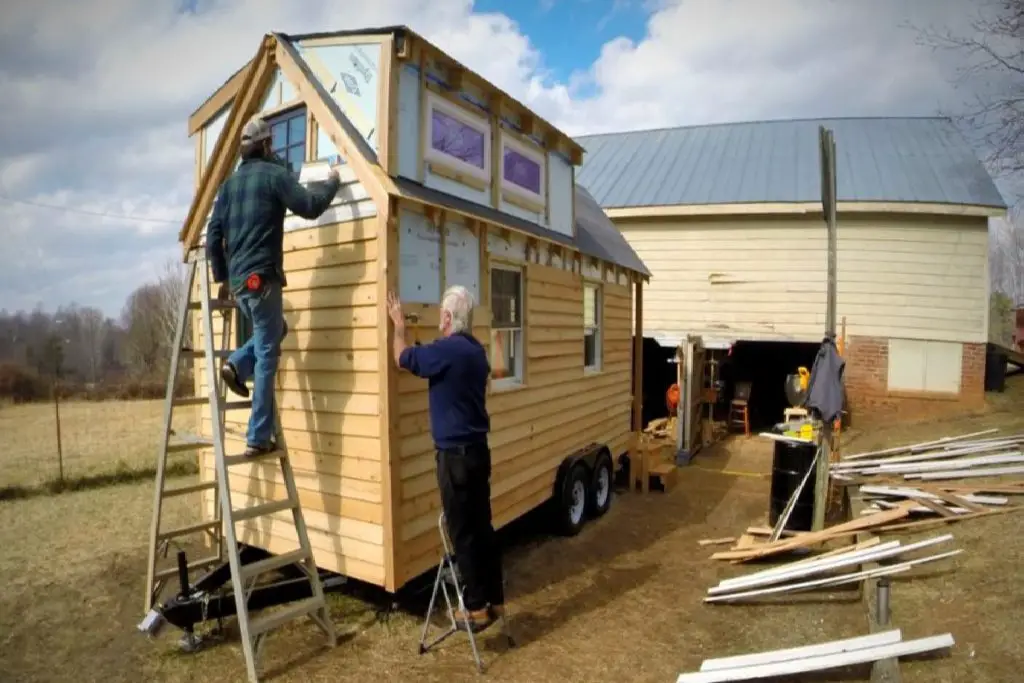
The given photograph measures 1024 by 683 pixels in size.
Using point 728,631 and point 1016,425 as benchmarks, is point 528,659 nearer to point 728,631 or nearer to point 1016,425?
point 728,631

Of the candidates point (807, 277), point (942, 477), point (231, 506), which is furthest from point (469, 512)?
point (807, 277)

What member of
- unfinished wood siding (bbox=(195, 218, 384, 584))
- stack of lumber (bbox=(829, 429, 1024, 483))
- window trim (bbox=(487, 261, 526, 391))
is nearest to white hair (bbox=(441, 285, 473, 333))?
unfinished wood siding (bbox=(195, 218, 384, 584))

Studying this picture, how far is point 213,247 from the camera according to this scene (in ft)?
15.7

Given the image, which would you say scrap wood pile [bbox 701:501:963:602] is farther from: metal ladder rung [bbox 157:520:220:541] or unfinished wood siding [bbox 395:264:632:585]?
→ metal ladder rung [bbox 157:520:220:541]

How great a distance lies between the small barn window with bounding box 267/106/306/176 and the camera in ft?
18.3

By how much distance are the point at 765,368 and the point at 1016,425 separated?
655 cm

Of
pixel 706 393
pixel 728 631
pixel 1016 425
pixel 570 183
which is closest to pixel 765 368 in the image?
pixel 706 393

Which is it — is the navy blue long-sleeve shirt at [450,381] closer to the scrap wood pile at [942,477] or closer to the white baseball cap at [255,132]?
the white baseball cap at [255,132]

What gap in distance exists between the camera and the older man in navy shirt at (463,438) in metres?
4.37

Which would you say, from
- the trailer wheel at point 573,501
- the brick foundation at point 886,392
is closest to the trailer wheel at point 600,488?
the trailer wheel at point 573,501

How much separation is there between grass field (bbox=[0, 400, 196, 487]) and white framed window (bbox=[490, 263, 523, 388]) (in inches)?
304

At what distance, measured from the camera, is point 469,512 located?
442cm

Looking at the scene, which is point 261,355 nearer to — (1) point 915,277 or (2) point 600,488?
(2) point 600,488

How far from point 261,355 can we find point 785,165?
16.4m
